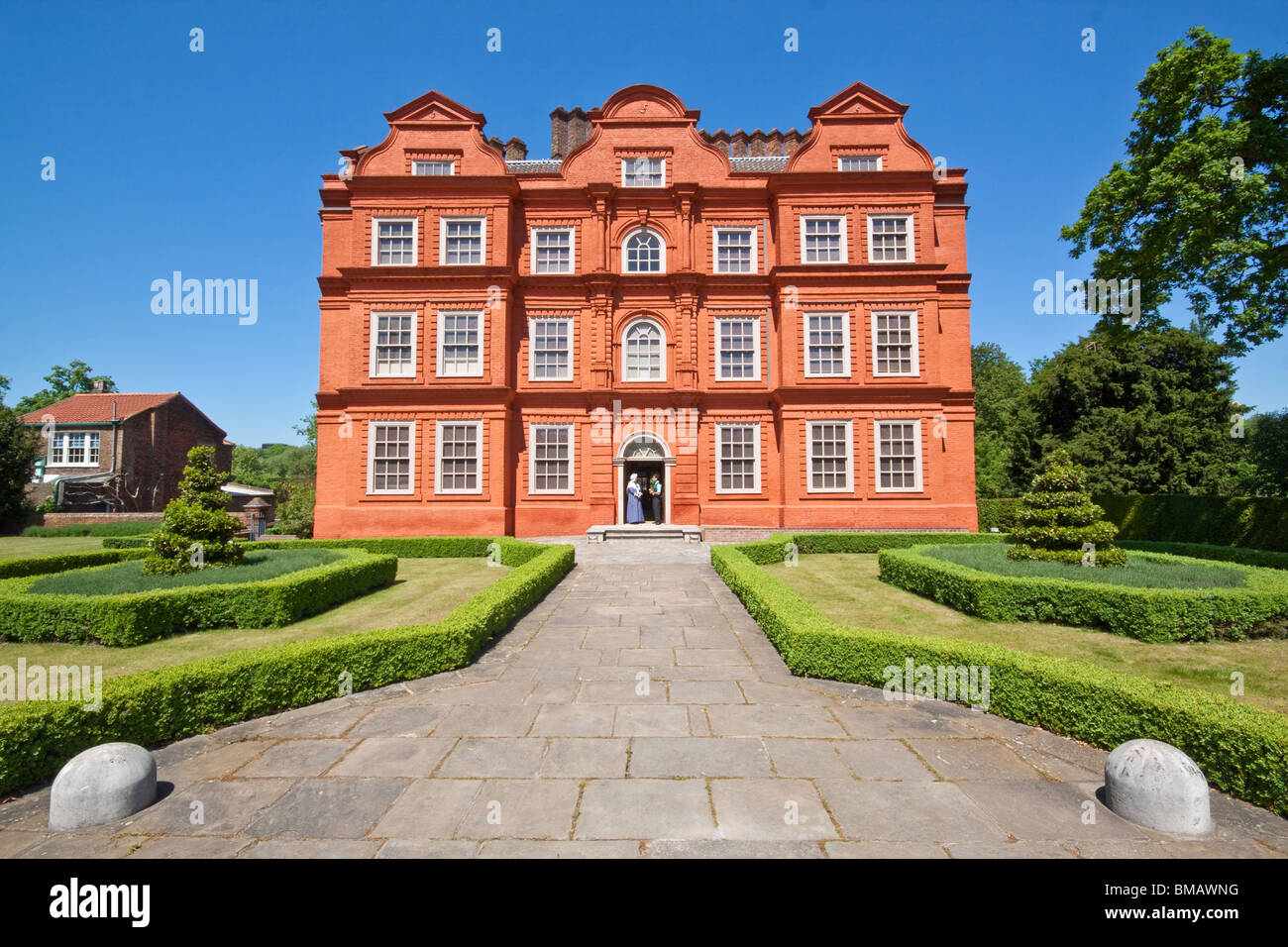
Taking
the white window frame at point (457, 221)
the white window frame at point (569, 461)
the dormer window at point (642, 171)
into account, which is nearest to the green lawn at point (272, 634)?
the white window frame at point (569, 461)

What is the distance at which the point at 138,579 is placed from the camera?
10.3 m

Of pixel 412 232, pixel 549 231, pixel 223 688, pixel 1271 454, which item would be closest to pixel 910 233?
pixel 549 231

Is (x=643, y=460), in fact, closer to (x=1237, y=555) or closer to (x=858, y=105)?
(x=858, y=105)

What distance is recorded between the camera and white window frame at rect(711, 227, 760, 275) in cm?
2239

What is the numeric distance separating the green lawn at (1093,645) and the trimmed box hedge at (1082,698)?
A: 1.50m

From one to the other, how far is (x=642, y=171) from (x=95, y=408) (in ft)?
136

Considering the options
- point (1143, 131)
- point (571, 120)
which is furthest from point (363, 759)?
point (571, 120)

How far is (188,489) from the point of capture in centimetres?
1161

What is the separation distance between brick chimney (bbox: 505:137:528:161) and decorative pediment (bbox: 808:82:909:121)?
42.9ft

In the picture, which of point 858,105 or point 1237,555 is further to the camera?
point 858,105

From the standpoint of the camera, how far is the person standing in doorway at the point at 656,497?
22305 mm

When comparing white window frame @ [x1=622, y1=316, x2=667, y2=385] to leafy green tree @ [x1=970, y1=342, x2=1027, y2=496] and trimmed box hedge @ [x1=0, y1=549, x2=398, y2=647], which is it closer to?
trimmed box hedge @ [x1=0, y1=549, x2=398, y2=647]
